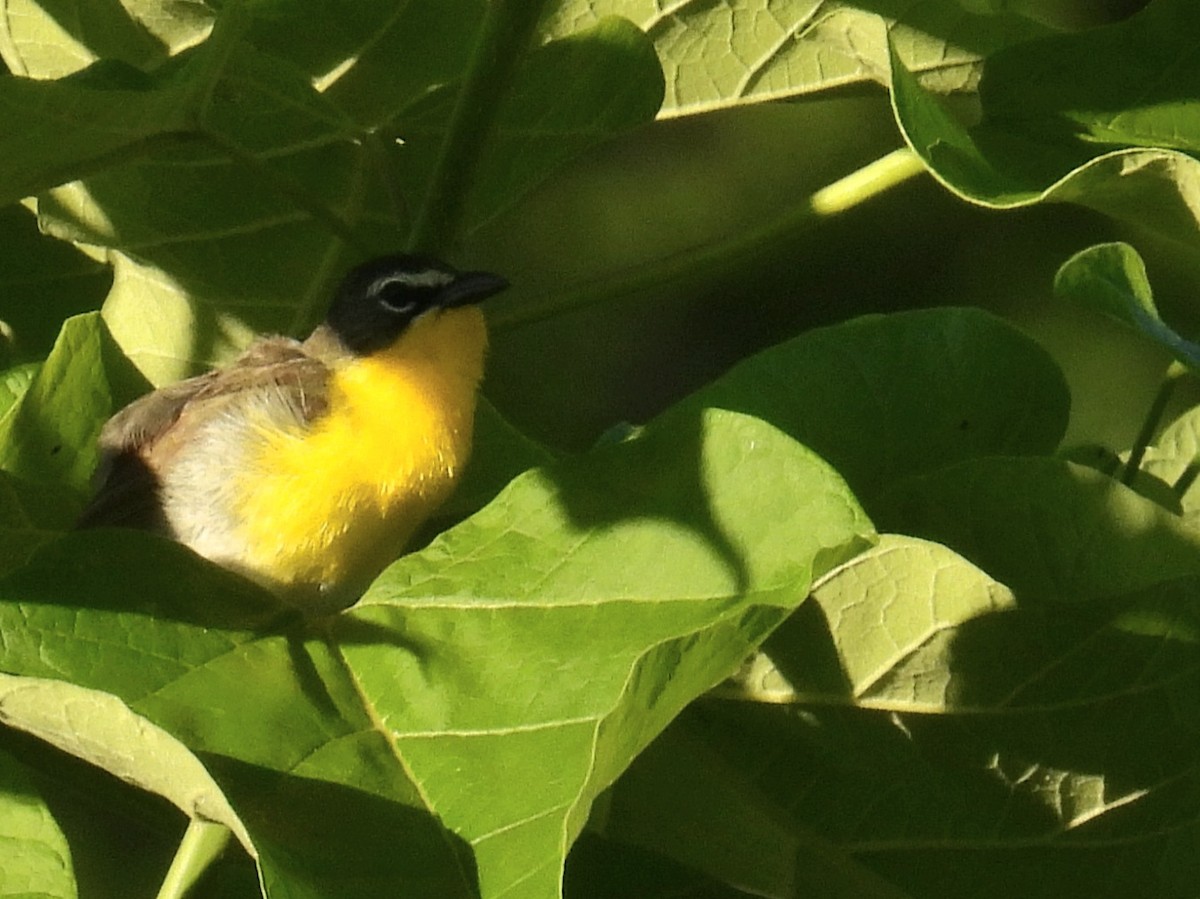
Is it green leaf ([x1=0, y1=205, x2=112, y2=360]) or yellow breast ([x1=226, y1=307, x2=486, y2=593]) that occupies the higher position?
green leaf ([x1=0, y1=205, x2=112, y2=360])

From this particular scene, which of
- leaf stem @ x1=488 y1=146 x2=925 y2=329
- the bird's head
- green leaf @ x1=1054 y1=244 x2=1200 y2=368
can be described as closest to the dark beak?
the bird's head

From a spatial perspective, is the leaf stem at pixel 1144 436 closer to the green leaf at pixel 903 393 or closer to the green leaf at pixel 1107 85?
the green leaf at pixel 903 393

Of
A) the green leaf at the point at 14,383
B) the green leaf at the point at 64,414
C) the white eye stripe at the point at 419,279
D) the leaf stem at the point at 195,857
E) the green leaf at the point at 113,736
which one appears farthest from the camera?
the white eye stripe at the point at 419,279

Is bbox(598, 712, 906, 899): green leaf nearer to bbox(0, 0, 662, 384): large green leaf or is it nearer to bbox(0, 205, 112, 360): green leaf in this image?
bbox(0, 0, 662, 384): large green leaf

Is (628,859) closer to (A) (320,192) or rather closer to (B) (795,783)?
(B) (795,783)

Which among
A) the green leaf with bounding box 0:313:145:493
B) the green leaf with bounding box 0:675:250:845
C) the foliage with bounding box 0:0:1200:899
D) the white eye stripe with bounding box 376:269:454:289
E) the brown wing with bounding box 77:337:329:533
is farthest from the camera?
the brown wing with bounding box 77:337:329:533

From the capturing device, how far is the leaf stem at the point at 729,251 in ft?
6.40

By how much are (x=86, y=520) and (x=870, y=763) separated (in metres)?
0.85

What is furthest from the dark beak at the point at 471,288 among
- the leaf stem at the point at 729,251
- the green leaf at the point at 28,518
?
the green leaf at the point at 28,518

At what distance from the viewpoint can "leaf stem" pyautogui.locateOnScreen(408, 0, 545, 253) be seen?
1789mm

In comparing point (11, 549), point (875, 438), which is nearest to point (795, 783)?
point (875, 438)

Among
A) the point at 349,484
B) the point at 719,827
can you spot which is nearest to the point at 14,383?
the point at 349,484

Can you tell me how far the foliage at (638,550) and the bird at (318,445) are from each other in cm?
20

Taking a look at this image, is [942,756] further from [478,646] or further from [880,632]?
[478,646]
